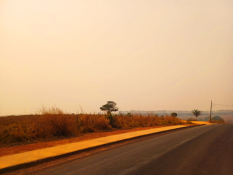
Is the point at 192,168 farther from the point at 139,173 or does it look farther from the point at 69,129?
the point at 69,129

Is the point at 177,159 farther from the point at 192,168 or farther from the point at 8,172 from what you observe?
the point at 8,172

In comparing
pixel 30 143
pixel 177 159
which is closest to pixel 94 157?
pixel 177 159

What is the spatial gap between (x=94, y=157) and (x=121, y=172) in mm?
2461

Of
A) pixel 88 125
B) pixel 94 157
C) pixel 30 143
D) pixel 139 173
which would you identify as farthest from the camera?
pixel 88 125

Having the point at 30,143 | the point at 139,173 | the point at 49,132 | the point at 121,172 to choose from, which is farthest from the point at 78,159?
the point at 49,132

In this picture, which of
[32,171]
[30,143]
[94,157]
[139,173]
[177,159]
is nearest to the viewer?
[139,173]

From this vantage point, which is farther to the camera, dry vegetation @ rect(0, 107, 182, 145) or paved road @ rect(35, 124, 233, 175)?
dry vegetation @ rect(0, 107, 182, 145)

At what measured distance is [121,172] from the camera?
6.19 meters

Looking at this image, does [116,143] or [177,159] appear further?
[116,143]

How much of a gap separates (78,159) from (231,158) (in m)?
6.49

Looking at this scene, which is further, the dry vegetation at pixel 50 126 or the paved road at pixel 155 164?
the dry vegetation at pixel 50 126

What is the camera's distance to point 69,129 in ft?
47.9

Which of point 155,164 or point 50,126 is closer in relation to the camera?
point 155,164

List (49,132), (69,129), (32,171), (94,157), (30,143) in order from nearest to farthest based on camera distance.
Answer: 1. (32,171)
2. (94,157)
3. (30,143)
4. (49,132)
5. (69,129)
